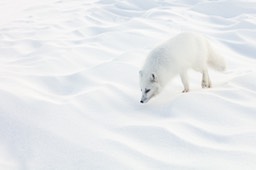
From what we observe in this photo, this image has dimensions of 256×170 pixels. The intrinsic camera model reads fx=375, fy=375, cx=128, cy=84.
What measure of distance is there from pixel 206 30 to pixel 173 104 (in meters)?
3.70

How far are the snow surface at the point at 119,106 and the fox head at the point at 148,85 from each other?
4.5 inches

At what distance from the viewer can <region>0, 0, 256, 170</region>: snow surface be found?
2768 millimetres

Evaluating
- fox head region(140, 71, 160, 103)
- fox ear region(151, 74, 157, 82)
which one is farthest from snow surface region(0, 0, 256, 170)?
fox ear region(151, 74, 157, 82)

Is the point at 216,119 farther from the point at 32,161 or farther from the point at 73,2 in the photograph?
the point at 73,2

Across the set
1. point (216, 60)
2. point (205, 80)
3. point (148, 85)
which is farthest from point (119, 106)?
point (216, 60)

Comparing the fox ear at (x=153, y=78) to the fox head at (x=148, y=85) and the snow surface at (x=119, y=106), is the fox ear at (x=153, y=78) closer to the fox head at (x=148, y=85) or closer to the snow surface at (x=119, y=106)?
the fox head at (x=148, y=85)

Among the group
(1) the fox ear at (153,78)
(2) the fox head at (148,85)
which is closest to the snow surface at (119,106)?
(2) the fox head at (148,85)

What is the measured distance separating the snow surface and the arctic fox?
0.57 feet

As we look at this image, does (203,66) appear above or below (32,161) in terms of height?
above

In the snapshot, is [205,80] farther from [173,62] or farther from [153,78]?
[153,78]

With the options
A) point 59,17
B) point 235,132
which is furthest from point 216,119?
point 59,17

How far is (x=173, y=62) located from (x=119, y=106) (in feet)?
2.66

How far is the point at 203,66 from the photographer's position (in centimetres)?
444

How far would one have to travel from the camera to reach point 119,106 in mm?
3949
